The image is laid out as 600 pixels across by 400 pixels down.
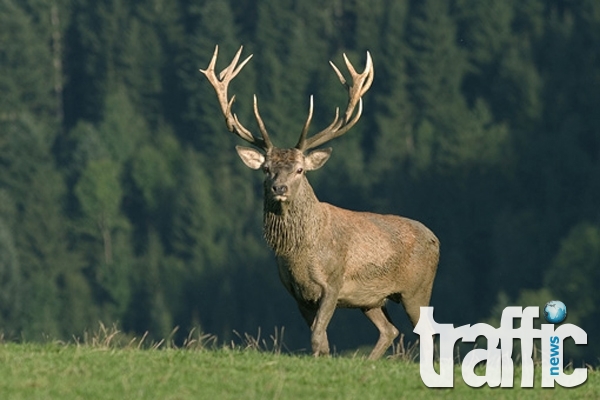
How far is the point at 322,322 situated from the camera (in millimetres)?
21438

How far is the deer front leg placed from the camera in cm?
2109

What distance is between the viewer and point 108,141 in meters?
188

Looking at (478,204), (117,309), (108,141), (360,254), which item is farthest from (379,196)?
(360,254)

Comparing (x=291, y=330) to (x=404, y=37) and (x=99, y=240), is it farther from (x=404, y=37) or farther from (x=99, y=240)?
(x=404, y=37)

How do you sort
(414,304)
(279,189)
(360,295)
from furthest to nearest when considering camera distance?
1. (414,304)
2. (360,295)
3. (279,189)

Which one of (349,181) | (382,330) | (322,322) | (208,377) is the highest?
(208,377)

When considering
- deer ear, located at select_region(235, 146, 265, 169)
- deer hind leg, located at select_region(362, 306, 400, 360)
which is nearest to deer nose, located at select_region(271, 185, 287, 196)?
deer ear, located at select_region(235, 146, 265, 169)

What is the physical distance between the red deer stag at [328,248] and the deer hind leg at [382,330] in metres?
0.01

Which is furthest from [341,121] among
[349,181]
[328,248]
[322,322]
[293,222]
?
[349,181]

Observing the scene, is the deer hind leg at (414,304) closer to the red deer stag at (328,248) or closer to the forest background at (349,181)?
the red deer stag at (328,248)

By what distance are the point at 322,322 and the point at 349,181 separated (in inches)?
5527

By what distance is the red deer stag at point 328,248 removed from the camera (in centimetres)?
2195

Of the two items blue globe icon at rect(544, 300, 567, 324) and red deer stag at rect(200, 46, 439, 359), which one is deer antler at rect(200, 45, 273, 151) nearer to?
red deer stag at rect(200, 46, 439, 359)

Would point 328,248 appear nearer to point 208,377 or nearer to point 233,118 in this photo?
point 233,118
